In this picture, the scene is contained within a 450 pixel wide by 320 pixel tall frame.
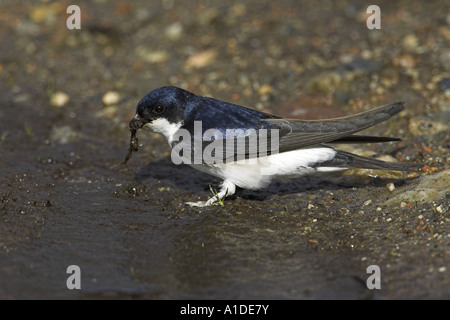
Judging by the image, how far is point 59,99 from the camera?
6.74 metres

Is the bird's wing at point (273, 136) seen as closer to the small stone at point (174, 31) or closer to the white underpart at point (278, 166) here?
the white underpart at point (278, 166)

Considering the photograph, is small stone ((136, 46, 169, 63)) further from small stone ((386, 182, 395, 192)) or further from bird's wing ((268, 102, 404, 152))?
small stone ((386, 182, 395, 192))

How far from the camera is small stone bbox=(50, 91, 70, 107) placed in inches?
264

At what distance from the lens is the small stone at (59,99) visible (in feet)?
22.0

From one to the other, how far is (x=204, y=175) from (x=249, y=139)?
3.13 feet

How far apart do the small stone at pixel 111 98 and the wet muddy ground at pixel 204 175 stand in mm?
31

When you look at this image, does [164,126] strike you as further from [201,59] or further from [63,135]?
[201,59]

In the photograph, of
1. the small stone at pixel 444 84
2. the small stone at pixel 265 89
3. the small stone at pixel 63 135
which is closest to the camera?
the small stone at pixel 63 135

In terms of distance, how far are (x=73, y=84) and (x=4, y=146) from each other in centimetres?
152

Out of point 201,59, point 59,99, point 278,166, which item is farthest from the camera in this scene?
point 201,59

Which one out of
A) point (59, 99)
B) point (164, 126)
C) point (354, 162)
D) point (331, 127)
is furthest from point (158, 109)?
point (59, 99)

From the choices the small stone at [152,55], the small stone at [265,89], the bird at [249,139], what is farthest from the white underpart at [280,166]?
the small stone at [152,55]

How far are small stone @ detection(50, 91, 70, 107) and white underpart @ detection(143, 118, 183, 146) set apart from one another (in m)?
2.29
